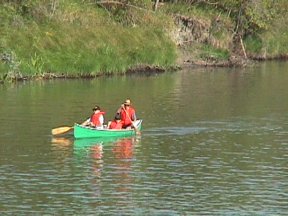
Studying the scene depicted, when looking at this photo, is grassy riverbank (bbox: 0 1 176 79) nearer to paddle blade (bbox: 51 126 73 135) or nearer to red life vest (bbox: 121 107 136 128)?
red life vest (bbox: 121 107 136 128)

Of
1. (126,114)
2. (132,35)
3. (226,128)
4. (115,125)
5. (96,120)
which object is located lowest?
(226,128)

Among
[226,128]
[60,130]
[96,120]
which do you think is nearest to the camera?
[60,130]

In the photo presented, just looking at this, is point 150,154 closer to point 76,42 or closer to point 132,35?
point 76,42

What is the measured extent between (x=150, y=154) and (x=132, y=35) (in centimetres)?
3889

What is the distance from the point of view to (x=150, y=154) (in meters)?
38.9

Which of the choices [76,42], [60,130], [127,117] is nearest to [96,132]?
[60,130]

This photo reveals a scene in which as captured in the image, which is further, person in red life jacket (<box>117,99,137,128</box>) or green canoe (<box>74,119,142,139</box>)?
person in red life jacket (<box>117,99,137,128</box>)

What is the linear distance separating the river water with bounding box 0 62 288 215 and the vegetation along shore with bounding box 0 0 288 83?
Answer: 4.07 metres

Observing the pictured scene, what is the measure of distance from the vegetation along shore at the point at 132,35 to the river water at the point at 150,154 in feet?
13.3

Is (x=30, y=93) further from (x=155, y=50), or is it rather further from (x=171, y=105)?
(x=155, y=50)

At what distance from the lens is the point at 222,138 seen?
4309 centimetres

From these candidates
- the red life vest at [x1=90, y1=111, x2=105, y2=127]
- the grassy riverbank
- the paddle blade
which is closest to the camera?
the paddle blade

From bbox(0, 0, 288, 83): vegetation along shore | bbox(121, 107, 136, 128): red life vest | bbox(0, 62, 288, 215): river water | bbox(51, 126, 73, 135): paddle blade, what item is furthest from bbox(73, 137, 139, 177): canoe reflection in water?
bbox(0, 0, 288, 83): vegetation along shore

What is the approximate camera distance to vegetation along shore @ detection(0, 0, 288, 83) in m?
67.4
